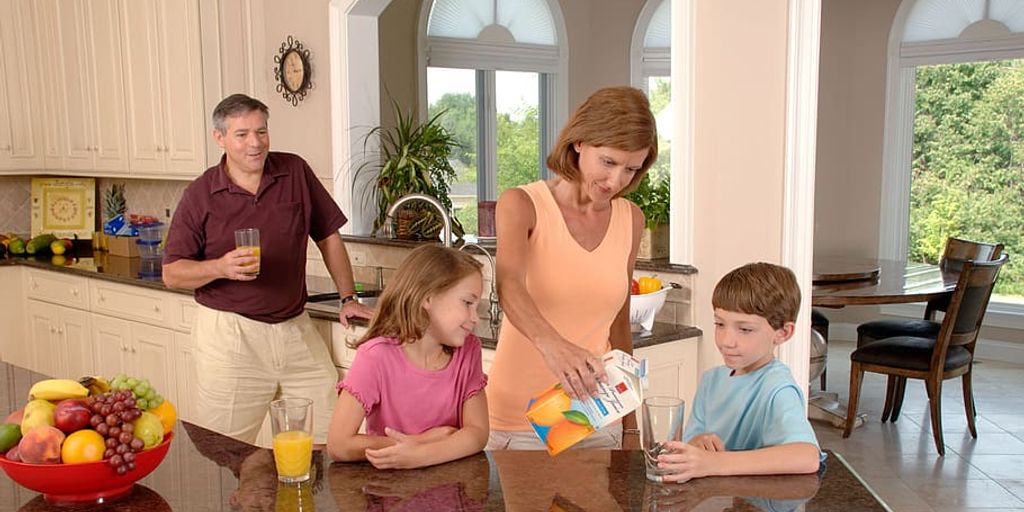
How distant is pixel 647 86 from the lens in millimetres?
7664

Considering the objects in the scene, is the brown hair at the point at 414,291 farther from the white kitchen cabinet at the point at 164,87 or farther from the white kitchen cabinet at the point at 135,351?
the white kitchen cabinet at the point at 164,87

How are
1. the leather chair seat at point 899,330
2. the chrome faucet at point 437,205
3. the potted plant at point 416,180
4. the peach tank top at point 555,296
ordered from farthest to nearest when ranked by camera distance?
the leather chair seat at point 899,330 < the potted plant at point 416,180 < the chrome faucet at point 437,205 < the peach tank top at point 555,296

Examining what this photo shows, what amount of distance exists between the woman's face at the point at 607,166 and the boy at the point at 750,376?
0.96 ft

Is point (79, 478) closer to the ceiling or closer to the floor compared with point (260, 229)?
closer to the floor

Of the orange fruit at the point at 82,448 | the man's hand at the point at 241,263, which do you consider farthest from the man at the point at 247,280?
the orange fruit at the point at 82,448

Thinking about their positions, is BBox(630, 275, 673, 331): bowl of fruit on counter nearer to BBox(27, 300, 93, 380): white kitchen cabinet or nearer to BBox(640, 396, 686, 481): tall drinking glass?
BBox(640, 396, 686, 481): tall drinking glass

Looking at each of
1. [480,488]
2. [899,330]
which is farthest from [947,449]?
[480,488]

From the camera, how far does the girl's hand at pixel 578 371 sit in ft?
5.11

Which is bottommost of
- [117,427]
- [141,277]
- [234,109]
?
[141,277]

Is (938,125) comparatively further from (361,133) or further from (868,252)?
(361,133)

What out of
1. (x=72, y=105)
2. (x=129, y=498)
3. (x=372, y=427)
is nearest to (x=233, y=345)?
(x=372, y=427)

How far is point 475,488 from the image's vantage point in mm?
1574

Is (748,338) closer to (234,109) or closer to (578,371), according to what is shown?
(578,371)

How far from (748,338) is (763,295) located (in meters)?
0.09
